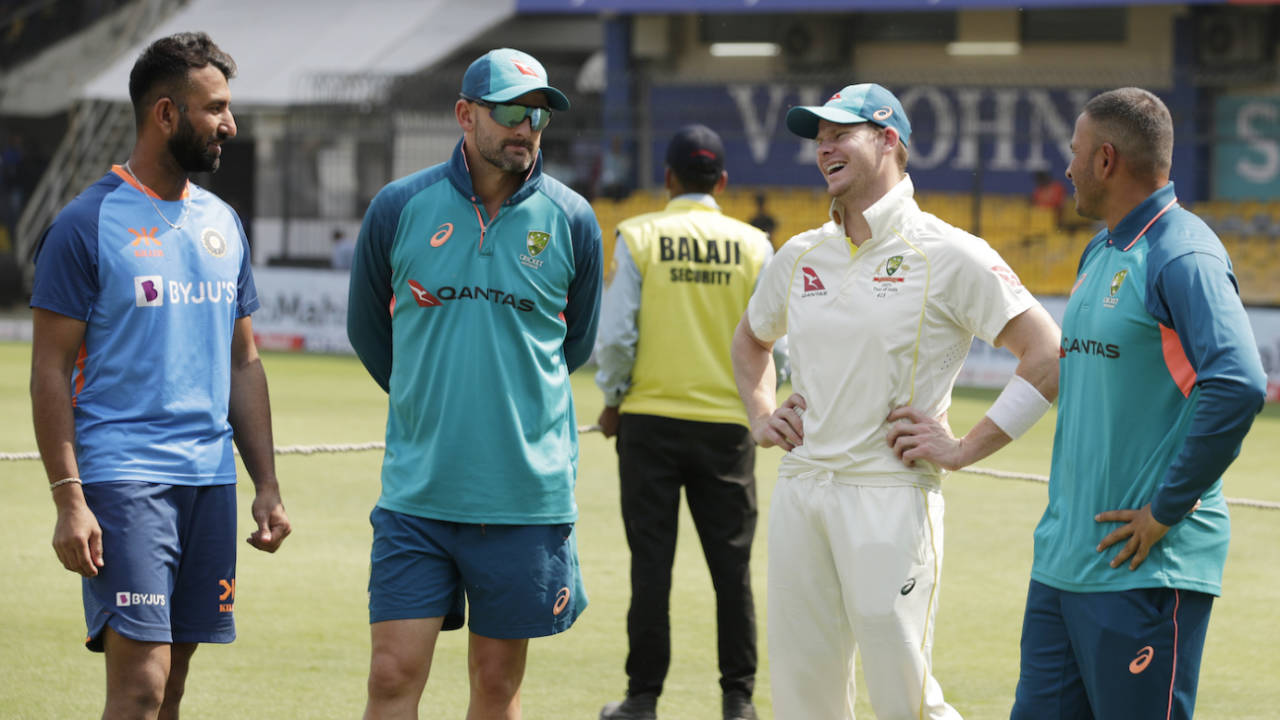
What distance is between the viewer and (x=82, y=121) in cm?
3030

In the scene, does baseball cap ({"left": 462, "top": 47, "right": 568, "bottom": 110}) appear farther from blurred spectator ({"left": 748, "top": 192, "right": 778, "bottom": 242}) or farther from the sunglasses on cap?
blurred spectator ({"left": 748, "top": 192, "right": 778, "bottom": 242})

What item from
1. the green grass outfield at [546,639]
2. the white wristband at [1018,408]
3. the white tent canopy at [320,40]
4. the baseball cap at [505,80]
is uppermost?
the white tent canopy at [320,40]

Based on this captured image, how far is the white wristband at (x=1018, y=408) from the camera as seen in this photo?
4523mm

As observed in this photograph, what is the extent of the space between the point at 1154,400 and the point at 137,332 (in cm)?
274

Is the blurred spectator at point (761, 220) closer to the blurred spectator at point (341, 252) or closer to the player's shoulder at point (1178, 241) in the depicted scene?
the blurred spectator at point (341, 252)

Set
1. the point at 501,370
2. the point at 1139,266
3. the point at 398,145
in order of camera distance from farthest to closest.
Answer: the point at 398,145, the point at 501,370, the point at 1139,266

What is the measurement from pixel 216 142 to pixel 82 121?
90.0 feet

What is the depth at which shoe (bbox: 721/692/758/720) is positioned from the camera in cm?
603

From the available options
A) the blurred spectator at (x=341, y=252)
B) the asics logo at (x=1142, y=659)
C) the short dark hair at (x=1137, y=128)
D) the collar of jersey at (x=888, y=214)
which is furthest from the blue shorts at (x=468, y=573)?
the blurred spectator at (x=341, y=252)

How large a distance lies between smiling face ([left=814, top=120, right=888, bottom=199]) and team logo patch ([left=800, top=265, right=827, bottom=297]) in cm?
25

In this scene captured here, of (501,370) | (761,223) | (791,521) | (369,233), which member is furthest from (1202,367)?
(761,223)

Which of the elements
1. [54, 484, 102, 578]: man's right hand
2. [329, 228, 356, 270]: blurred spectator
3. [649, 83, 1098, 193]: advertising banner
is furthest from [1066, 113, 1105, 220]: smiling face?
[649, 83, 1098, 193]: advertising banner

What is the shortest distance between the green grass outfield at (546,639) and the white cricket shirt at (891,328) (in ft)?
3.33

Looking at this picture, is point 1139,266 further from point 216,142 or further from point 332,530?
point 332,530
